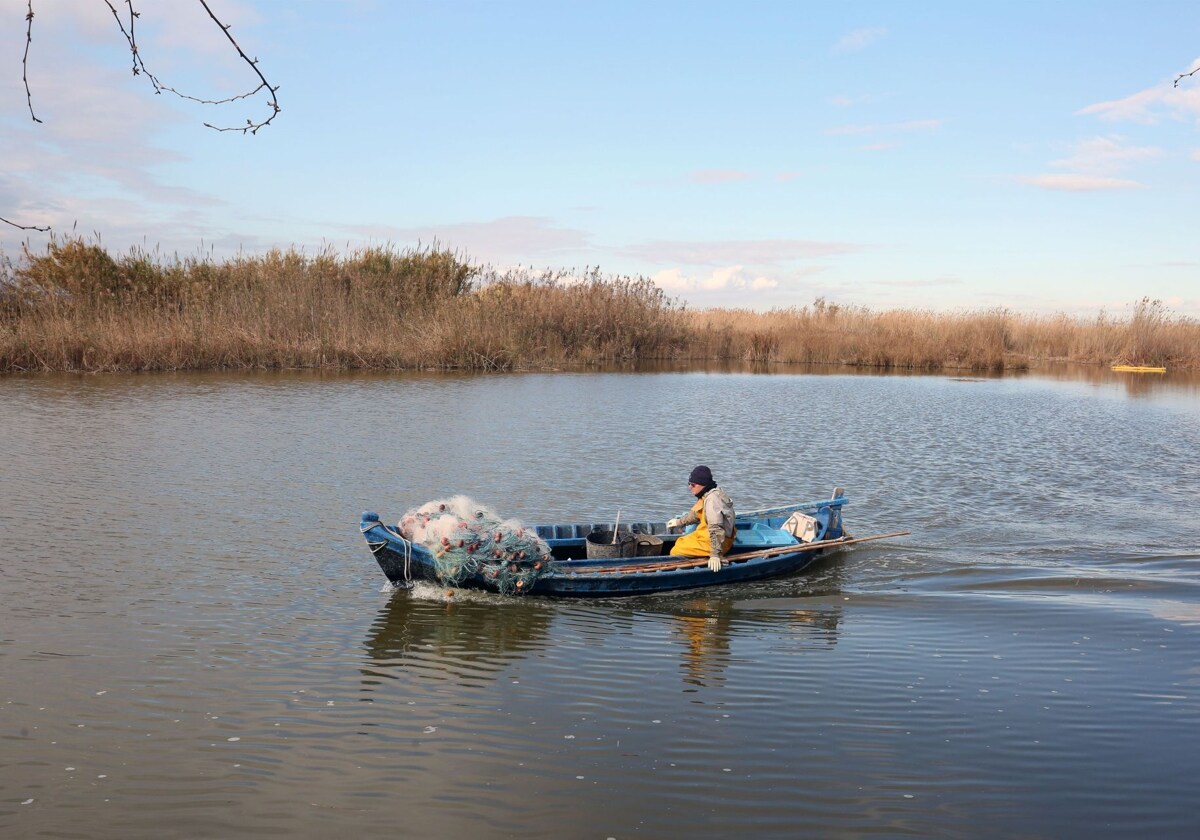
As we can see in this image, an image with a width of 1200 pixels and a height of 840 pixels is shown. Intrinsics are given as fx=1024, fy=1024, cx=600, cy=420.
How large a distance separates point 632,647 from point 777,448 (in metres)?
10.3

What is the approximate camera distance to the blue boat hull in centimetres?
845

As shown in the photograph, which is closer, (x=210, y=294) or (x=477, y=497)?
(x=477, y=497)

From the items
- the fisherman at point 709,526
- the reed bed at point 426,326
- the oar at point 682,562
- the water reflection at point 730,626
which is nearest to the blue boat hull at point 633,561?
the oar at point 682,562

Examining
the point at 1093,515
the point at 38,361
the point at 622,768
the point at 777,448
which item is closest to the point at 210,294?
the point at 38,361

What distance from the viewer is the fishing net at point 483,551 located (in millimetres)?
8414

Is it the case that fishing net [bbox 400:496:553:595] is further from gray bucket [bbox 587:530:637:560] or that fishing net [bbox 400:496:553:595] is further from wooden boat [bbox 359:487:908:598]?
gray bucket [bbox 587:530:637:560]

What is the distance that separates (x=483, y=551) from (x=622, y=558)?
1.23m

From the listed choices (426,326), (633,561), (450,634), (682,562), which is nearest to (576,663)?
(450,634)

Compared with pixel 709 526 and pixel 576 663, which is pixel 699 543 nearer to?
pixel 709 526

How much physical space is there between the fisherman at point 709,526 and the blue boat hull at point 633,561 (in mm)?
138

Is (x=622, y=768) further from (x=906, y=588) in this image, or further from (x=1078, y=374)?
(x=1078, y=374)

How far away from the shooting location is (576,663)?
716cm

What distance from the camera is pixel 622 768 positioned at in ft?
17.9

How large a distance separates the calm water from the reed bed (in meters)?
11.7
